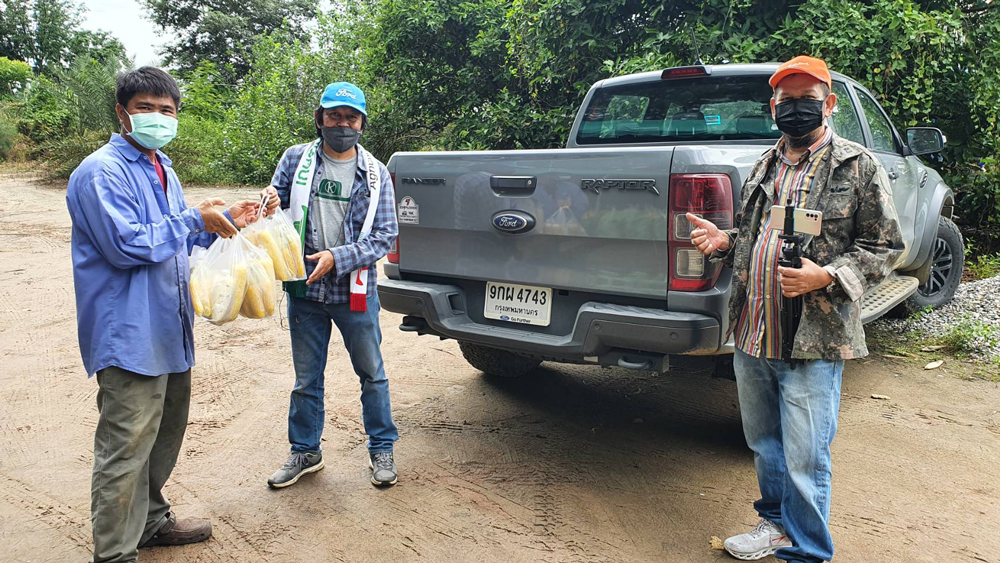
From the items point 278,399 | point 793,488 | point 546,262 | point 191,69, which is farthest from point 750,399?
point 191,69

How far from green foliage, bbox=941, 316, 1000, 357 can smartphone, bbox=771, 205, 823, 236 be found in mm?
3922

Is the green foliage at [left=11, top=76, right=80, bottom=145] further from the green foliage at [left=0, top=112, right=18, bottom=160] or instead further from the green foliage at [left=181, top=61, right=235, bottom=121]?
the green foliage at [left=181, top=61, right=235, bottom=121]

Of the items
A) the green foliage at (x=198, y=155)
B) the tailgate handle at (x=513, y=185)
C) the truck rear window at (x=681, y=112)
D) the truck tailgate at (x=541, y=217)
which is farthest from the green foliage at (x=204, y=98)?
the tailgate handle at (x=513, y=185)

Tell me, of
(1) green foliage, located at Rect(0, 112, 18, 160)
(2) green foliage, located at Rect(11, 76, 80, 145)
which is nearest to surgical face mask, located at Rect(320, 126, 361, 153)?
(2) green foliage, located at Rect(11, 76, 80, 145)

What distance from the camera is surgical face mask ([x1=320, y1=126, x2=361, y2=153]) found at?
3455 mm

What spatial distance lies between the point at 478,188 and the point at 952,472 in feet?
8.87

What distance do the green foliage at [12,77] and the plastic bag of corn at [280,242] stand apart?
29.7 m

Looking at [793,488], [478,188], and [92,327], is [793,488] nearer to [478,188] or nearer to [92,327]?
[478,188]

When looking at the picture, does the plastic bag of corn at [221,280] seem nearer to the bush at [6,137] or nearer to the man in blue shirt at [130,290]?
the man in blue shirt at [130,290]

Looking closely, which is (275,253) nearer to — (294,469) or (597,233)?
(294,469)

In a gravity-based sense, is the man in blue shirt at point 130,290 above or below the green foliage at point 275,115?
below

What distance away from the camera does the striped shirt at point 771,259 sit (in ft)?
8.53

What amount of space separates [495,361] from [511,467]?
1164mm

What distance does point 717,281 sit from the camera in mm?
3197
